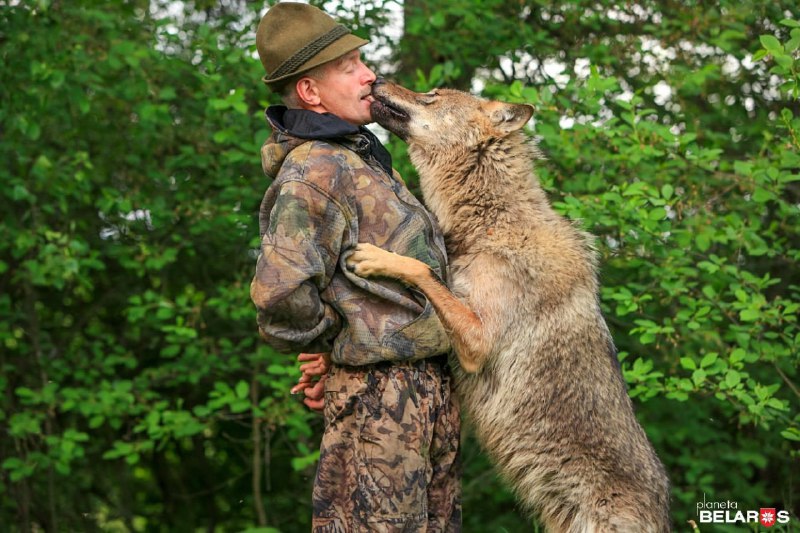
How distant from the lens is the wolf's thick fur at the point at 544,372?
3.63m

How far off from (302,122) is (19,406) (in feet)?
17.0

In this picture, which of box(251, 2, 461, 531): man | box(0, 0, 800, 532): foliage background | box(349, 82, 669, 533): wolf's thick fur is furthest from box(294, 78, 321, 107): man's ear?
box(0, 0, 800, 532): foliage background

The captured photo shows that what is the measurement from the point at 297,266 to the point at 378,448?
2.20 feet

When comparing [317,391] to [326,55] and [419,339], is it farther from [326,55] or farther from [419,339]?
[326,55]

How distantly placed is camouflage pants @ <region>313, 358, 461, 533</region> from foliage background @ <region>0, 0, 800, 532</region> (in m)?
2.26

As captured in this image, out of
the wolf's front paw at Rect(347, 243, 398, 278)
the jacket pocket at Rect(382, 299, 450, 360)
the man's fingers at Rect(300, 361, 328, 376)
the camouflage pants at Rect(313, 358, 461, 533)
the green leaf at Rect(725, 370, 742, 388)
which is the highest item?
the wolf's front paw at Rect(347, 243, 398, 278)

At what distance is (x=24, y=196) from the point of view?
576 cm

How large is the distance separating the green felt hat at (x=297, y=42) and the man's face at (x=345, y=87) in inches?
3.8

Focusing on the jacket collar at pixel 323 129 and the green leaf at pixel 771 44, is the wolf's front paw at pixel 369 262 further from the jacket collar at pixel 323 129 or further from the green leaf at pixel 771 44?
the green leaf at pixel 771 44

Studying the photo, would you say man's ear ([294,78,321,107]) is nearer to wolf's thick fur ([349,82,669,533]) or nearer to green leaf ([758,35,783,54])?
wolf's thick fur ([349,82,669,533])

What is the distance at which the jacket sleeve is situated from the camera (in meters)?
2.93

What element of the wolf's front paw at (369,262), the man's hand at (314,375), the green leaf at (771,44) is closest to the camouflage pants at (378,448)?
the man's hand at (314,375)

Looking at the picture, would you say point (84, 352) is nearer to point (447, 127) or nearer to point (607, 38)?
point (447, 127)

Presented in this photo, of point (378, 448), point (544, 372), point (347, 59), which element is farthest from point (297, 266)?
point (544, 372)
